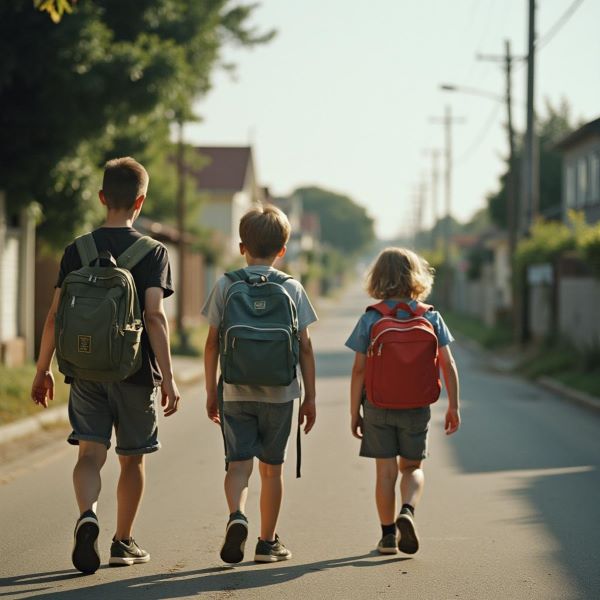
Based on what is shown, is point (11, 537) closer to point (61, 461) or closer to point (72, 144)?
point (61, 461)

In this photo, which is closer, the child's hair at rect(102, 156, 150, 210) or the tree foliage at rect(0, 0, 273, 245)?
the child's hair at rect(102, 156, 150, 210)

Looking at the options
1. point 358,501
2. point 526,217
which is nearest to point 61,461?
point 358,501

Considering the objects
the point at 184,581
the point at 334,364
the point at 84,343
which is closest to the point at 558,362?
the point at 334,364

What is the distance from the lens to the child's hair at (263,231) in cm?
566

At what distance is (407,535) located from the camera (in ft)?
19.1

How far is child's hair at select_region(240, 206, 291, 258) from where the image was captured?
223 inches

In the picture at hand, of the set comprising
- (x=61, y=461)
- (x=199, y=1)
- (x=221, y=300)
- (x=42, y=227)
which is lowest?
(x=61, y=461)

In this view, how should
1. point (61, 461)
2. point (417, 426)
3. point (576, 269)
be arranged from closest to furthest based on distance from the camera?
1. point (417, 426)
2. point (61, 461)
3. point (576, 269)

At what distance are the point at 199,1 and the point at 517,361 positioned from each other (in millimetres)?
10228

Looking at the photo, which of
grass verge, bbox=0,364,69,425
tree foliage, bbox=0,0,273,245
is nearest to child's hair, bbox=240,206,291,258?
grass verge, bbox=0,364,69,425

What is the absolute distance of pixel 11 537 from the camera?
21.4ft

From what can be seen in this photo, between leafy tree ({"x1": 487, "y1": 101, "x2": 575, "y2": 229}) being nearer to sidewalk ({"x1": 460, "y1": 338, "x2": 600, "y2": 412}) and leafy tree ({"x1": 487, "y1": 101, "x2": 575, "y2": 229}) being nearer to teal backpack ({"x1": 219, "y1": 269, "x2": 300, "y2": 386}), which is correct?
sidewalk ({"x1": 460, "y1": 338, "x2": 600, "y2": 412})

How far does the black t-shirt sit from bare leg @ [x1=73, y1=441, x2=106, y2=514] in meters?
0.38

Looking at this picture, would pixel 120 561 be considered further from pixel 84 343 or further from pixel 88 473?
pixel 84 343
